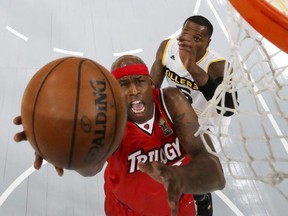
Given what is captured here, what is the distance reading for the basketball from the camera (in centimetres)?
139

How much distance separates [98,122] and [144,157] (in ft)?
1.85

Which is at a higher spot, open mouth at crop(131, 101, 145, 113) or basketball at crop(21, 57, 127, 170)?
basketball at crop(21, 57, 127, 170)

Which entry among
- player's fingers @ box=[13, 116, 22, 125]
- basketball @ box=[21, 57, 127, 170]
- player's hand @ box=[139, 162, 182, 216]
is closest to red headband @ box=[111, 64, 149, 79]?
basketball @ box=[21, 57, 127, 170]

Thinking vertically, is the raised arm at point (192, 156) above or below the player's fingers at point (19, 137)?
below

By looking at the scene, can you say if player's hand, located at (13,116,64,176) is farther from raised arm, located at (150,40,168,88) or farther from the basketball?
raised arm, located at (150,40,168,88)

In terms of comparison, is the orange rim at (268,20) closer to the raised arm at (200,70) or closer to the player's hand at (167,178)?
the player's hand at (167,178)

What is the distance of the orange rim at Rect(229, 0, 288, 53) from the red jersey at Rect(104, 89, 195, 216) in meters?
0.68

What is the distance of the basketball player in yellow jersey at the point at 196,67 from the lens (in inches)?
93.4

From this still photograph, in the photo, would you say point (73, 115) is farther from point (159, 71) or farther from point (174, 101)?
point (159, 71)

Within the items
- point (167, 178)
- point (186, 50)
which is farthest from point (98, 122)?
point (186, 50)

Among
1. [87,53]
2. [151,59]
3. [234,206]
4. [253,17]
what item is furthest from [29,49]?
[253,17]

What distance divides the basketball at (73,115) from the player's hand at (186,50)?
2.86 ft

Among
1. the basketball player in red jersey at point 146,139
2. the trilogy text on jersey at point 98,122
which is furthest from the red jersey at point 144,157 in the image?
the trilogy text on jersey at point 98,122

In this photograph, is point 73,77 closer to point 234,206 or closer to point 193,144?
point 193,144
